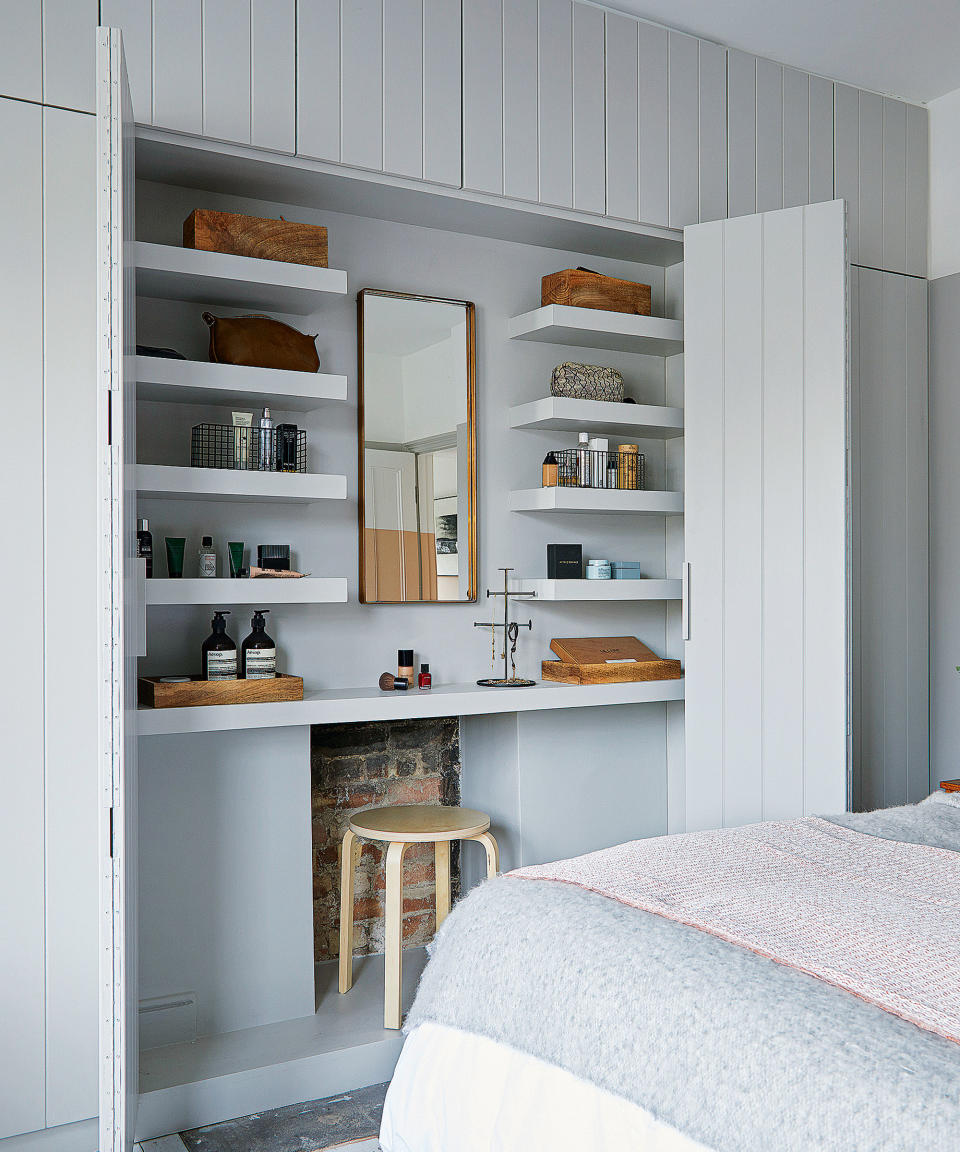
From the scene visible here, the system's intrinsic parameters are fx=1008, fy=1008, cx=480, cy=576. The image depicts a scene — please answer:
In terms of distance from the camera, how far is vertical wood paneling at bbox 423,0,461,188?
8.90 ft

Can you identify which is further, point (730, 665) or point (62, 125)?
point (730, 665)

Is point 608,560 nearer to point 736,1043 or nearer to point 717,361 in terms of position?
point 717,361

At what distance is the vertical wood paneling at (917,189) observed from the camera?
11.8 feet

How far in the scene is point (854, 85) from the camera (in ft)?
11.3

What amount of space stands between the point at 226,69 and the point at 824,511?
6.54 feet

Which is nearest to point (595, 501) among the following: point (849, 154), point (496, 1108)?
point (849, 154)

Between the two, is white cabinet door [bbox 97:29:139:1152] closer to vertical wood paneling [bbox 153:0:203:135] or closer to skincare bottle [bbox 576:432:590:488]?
vertical wood paneling [bbox 153:0:203:135]

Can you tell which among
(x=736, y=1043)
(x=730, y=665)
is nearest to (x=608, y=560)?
(x=730, y=665)

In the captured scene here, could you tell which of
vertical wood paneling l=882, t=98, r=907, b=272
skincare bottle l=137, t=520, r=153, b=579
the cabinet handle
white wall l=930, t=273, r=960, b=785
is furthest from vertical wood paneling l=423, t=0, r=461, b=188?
white wall l=930, t=273, r=960, b=785

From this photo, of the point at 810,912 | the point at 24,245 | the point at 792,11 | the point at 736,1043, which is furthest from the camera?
the point at 792,11

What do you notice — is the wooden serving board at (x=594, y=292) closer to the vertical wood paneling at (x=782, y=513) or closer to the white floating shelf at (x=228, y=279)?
the vertical wood paneling at (x=782, y=513)

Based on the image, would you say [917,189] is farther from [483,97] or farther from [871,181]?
[483,97]

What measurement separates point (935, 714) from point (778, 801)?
3.18 ft

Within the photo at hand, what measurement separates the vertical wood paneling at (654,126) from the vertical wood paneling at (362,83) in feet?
2.80
